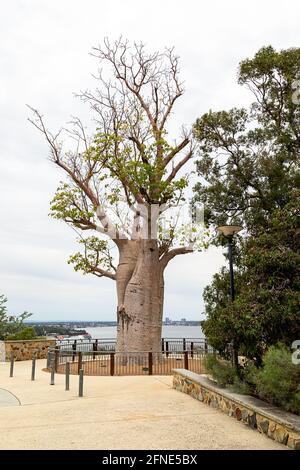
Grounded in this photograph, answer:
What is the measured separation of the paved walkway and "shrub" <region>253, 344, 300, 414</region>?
2.11 ft

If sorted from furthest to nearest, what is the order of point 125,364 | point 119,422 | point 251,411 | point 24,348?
1. point 24,348
2. point 125,364
3. point 119,422
4. point 251,411

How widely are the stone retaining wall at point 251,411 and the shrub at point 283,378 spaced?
6.3 inches

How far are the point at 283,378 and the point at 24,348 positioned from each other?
16.8 m

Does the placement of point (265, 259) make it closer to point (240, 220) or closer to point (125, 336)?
point (240, 220)

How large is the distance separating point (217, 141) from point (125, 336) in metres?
9.08

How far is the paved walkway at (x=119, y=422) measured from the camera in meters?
5.75

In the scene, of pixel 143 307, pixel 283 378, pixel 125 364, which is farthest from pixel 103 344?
pixel 283 378

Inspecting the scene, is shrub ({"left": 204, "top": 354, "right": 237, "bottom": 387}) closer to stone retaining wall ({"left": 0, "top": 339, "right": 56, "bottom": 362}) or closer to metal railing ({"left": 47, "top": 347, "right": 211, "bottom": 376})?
metal railing ({"left": 47, "top": 347, "right": 211, "bottom": 376})

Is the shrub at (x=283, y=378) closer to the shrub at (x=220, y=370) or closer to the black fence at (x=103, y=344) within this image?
the shrub at (x=220, y=370)

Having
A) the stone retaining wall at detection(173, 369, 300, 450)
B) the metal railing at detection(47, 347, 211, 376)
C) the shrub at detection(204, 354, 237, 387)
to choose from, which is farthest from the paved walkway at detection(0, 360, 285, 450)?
the metal railing at detection(47, 347, 211, 376)

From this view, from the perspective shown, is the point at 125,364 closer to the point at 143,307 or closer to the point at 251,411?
the point at 143,307

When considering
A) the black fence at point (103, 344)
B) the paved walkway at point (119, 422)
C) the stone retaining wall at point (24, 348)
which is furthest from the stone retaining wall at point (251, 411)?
the stone retaining wall at point (24, 348)

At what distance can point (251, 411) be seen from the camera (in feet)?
21.8
